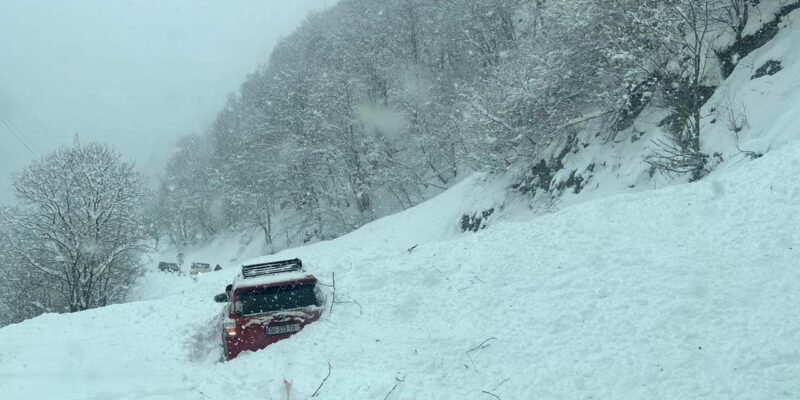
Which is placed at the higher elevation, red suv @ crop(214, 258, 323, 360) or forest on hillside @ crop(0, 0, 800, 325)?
forest on hillside @ crop(0, 0, 800, 325)

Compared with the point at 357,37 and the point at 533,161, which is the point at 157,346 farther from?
the point at 357,37

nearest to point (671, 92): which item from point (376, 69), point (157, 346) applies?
point (157, 346)

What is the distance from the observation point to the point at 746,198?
8.34 m

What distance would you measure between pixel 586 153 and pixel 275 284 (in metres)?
12.9

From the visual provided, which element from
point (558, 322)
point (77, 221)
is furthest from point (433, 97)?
point (558, 322)

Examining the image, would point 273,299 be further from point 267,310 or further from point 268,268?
point 268,268

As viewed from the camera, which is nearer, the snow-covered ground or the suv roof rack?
the snow-covered ground

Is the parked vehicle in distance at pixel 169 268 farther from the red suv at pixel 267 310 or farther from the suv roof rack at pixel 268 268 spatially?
the red suv at pixel 267 310

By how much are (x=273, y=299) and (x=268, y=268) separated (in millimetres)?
1870

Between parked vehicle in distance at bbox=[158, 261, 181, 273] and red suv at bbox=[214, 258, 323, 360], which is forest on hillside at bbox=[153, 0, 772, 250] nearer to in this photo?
parked vehicle in distance at bbox=[158, 261, 181, 273]

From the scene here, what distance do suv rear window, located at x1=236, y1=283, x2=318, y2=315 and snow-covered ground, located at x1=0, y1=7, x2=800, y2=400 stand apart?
44cm

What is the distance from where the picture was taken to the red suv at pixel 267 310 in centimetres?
866

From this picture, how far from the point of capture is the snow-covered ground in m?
5.80

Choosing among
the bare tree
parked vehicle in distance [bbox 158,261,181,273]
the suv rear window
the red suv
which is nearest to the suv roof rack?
the red suv
